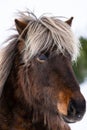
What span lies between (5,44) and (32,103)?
2.04ft

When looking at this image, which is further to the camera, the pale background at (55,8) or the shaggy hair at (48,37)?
the pale background at (55,8)

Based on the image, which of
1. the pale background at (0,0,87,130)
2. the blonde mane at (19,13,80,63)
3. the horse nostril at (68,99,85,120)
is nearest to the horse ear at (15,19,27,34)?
the blonde mane at (19,13,80,63)

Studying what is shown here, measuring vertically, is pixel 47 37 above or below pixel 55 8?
above

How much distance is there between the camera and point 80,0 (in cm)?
1371

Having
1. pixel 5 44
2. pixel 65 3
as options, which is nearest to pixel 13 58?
pixel 5 44

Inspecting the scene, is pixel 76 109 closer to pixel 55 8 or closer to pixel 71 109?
pixel 71 109

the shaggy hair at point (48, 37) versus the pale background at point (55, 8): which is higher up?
the shaggy hair at point (48, 37)

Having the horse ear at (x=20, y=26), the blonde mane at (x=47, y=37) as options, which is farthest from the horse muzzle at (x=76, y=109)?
the horse ear at (x=20, y=26)

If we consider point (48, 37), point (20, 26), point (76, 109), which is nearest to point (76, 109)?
point (76, 109)

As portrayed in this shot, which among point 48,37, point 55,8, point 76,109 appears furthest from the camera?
point 55,8

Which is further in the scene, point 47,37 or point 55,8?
point 55,8

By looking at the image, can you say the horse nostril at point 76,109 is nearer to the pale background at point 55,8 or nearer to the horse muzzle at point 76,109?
the horse muzzle at point 76,109

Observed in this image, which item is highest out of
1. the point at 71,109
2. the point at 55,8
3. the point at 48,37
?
the point at 48,37

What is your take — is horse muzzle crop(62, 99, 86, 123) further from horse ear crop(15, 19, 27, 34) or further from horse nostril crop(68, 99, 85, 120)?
horse ear crop(15, 19, 27, 34)
